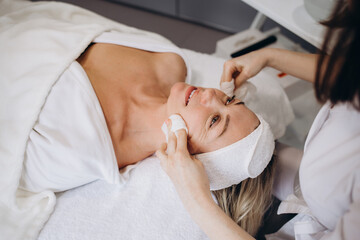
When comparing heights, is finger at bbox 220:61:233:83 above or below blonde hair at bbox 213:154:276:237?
above

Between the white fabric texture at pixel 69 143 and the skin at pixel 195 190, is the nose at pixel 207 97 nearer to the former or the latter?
the skin at pixel 195 190

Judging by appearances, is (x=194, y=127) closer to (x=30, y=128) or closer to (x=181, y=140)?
(x=181, y=140)

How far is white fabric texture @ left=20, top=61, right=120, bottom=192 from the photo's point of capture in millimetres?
987

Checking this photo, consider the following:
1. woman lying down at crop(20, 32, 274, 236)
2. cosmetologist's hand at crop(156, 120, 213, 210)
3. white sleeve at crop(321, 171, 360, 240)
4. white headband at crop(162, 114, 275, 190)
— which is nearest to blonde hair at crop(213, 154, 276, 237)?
woman lying down at crop(20, 32, 274, 236)

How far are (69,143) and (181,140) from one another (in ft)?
1.39

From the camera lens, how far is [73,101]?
1.06 meters

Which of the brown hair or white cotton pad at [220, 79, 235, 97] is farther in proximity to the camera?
white cotton pad at [220, 79, 235, 97]

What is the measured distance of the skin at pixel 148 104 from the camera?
100 centimetres

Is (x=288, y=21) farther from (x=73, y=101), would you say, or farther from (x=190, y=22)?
(x=190, y=22)

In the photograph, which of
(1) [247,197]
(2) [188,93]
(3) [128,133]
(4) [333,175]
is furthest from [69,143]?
(4) [333,175]

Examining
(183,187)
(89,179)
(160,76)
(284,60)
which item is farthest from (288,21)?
(89,179)

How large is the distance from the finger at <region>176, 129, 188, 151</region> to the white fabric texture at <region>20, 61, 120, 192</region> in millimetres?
304

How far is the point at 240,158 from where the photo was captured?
96cm

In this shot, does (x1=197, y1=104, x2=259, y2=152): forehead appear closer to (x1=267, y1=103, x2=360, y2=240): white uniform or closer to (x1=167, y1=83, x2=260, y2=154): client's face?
(x1=167, y1=83, x2=260, y2=154): client's face
